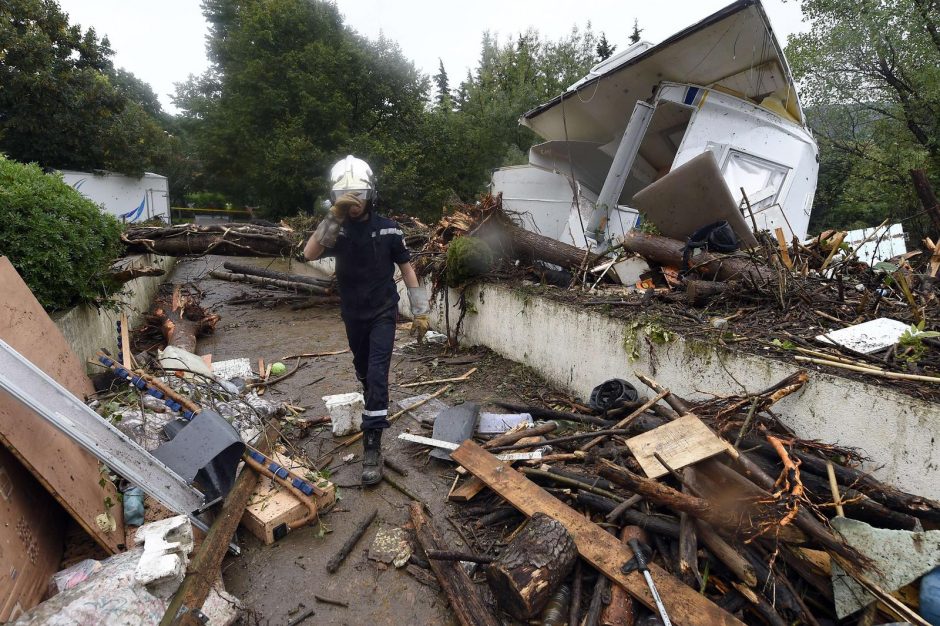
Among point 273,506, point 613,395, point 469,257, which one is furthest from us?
point 469,257

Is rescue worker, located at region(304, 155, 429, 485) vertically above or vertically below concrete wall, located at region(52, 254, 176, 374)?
above

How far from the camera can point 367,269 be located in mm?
3752

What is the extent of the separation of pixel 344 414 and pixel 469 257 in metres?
2.99

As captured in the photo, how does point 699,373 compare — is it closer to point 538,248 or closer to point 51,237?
point 538,248

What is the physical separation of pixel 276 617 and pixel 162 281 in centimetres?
1184

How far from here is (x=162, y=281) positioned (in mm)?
11734

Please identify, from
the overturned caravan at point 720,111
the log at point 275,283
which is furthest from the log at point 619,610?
the log at point 275,283

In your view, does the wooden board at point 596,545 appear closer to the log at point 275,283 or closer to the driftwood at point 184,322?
the driftwood at point 184,322

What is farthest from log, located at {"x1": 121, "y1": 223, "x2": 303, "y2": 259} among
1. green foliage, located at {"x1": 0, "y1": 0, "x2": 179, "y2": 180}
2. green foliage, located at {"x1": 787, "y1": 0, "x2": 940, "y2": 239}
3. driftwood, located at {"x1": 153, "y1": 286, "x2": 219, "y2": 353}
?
green foliage, located at {"x1": 787, "y1": 0, "x2": 940, "y2": 239}

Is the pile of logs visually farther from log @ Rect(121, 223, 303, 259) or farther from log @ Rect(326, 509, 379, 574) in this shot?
log @ Rect(121, 223, 303, 259)

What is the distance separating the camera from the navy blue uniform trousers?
359 cm

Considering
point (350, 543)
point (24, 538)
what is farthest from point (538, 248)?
point (24, 538)

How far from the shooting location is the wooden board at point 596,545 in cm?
217

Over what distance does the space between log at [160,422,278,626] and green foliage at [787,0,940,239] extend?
16451mm
